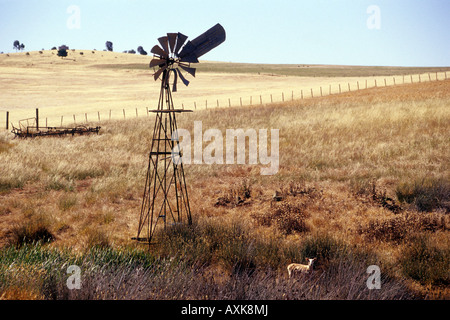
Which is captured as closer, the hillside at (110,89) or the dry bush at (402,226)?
the dry bush at (402,226)

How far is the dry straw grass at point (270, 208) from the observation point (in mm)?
5531

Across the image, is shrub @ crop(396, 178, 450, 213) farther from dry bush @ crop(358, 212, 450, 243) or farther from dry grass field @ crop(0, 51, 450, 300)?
dry bush @ crop(358, 212, 450, 243)

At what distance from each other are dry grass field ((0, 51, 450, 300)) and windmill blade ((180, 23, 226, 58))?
12.2 feet

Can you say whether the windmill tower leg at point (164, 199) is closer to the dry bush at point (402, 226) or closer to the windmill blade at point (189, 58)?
the windmill blade at point (189, 58)

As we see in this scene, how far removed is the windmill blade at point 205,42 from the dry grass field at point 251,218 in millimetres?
3728

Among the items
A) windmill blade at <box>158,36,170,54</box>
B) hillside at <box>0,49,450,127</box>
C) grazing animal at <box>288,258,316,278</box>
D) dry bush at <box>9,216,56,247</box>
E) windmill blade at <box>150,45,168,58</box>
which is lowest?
dry bush at <box>9,216,56,247</box>

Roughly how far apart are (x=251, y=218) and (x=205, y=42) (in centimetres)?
446

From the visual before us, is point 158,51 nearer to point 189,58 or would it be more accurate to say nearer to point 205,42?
point 189,58

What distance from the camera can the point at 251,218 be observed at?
942 cm

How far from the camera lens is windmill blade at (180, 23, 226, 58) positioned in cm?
748

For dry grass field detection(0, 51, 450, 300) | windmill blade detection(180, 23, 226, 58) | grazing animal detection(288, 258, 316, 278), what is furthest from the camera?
windmill blade detection(180, 23, 226, 58)

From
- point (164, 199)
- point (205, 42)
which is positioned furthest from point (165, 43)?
point (164, 199)

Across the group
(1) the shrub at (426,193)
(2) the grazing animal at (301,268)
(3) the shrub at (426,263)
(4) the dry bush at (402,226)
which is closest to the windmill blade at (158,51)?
(2) the grazing animal at (301,268)

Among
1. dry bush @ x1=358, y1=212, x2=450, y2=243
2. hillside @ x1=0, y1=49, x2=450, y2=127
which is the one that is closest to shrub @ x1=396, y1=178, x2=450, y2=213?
dry bush @ x1=358, y1=212, x2=450, y2=243
